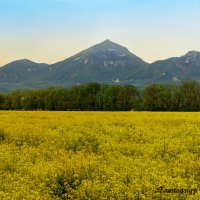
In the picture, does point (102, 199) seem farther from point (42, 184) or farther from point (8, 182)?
point (8, 182)

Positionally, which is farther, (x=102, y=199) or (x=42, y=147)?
(x=42, y=147)

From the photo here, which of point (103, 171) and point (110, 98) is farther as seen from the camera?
point (110, 98)

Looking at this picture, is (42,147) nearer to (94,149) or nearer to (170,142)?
(94,149)

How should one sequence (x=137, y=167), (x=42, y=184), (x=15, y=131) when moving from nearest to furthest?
(x=42, y=184), (x=137, y=167), (x=15, y=131)

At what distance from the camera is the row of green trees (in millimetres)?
96000

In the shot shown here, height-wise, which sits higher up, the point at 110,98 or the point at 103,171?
the point at 103,171

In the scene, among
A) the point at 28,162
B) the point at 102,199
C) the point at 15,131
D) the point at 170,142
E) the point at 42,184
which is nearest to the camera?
the point at 102,199

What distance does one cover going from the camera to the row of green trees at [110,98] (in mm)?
96000

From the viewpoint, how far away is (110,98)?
4065 inches

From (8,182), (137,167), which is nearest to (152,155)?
(137,167)

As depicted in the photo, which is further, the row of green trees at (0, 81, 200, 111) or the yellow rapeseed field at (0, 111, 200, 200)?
the row of green trees at (0, 81, 200, 111)

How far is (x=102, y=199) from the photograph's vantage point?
8.62 m

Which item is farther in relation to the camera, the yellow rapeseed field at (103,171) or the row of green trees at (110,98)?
the row of green trees at (110,98)

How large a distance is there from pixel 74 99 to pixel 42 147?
92.7 metres
